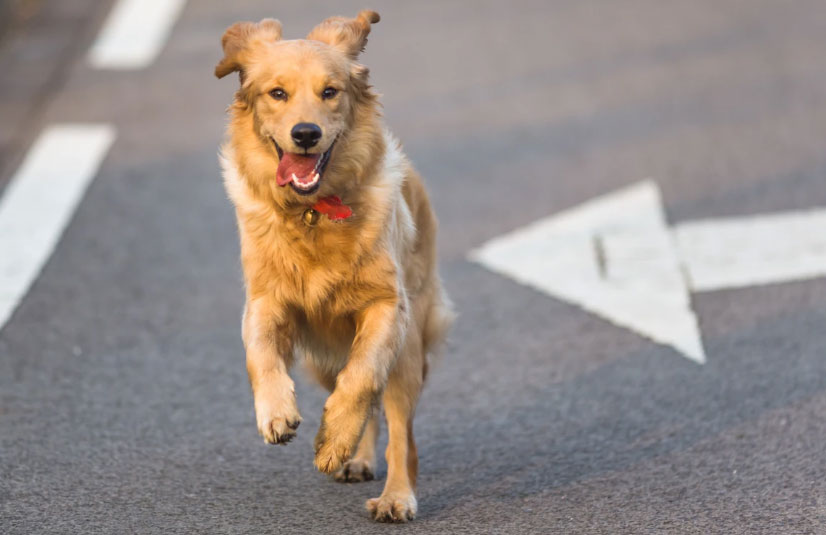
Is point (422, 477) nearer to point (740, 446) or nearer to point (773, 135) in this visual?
point (740, 446)

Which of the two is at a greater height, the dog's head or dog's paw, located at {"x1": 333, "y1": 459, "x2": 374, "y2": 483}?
the dog's head

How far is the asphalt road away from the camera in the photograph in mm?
5344

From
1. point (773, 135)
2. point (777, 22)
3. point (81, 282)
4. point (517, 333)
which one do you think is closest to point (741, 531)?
point (517, 333)

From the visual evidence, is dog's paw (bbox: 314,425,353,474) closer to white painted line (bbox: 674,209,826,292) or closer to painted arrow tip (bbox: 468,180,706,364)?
painted arrow tip (bbox: 468,180,706,364)

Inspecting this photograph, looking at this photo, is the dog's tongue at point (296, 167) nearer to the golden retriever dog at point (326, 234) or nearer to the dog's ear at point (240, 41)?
the golden retriever dog at point (326, 234)

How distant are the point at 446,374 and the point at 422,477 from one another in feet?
4.41

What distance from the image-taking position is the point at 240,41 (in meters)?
5.37

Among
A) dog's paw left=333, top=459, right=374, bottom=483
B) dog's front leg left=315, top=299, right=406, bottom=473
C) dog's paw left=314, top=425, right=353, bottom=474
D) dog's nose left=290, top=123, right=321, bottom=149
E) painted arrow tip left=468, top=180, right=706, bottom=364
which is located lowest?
painted arrow tip left=468, top=180, right=706, bottom=364

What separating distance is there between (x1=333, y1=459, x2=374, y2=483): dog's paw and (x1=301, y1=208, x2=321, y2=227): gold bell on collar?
1043mm

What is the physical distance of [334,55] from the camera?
208 inches

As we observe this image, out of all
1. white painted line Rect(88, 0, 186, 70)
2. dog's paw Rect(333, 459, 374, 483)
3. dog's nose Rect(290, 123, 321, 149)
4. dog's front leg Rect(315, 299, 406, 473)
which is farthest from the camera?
white painted line Rect(88, 0, 186, 70)

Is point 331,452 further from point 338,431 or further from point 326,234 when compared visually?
point 326,234

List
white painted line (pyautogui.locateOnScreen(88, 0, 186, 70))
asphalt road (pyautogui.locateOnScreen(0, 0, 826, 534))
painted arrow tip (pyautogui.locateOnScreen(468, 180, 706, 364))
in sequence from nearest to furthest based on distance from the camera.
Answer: asphalt road (pyautogui.locateOnScreen(0, 0, 826, 534)) < painted arrow tip (pyautogui.locateOnScreen(468, 180, 706, 364)) < white painted line (pyautogui.locateOnScreen(88, 0, 186, 70))

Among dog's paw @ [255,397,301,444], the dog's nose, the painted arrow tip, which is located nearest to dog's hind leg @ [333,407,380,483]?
dog's paw @ [255,397,301,444]
